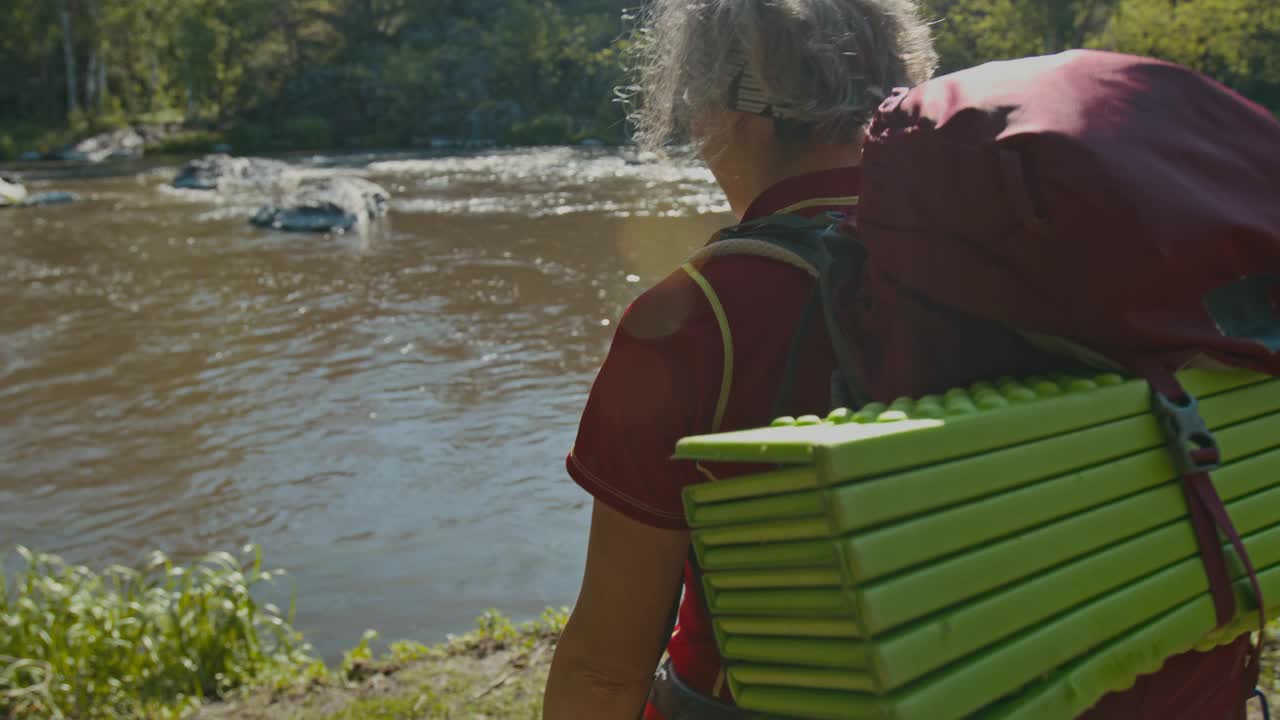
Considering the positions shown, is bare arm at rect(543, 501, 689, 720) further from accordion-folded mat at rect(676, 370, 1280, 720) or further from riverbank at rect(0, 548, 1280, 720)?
riverbank at rect(0, 548, 1280, 720)

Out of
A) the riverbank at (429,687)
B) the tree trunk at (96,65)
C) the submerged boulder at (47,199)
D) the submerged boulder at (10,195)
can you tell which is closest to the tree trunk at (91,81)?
the tree trunk at (96,65)

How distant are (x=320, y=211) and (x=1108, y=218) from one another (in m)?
16.6

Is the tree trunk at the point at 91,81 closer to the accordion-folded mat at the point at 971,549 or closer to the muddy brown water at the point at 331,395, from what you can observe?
the muddy brown water at the point at 331,395

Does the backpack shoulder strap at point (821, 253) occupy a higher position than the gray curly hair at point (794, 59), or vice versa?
the gray curly hair at point (794, 59)

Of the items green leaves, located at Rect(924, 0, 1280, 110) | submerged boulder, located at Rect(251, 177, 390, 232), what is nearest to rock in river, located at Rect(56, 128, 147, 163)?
submerged boulder, located at Rect(251, 177, 390, 232)

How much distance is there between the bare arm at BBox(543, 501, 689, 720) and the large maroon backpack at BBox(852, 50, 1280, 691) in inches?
17.4

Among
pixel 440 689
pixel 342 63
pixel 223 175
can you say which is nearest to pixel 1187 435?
pixel 440 689

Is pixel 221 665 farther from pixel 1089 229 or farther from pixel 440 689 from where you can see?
pixel 1089 229

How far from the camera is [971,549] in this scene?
0.89 m

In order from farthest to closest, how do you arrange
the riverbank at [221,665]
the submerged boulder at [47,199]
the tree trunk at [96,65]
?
the tree trunk at [96,65]
the submerged boulder at [47,199]
the riverbank at [221,665]

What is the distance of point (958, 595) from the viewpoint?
2.87ft

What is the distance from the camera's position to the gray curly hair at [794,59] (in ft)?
4.25

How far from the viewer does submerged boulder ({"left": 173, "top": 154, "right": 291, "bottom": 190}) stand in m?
22.8

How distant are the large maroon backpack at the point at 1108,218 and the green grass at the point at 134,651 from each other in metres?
3.28
